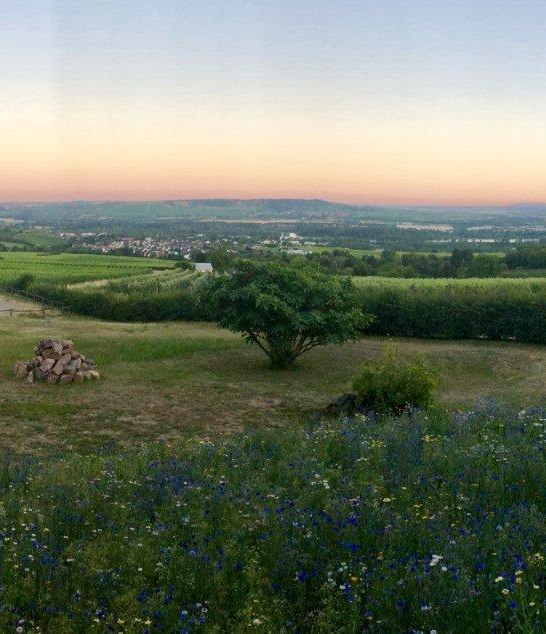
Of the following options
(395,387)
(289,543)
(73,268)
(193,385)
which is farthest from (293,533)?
(73,268)

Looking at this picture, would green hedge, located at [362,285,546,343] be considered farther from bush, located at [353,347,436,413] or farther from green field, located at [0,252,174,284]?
green field, located at [0,252,174,284]

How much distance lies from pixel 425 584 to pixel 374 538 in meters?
0.93

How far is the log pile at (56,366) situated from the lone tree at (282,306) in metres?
4.90

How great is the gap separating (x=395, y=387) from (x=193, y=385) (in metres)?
7.19

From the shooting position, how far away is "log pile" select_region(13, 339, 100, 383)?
19391 mm

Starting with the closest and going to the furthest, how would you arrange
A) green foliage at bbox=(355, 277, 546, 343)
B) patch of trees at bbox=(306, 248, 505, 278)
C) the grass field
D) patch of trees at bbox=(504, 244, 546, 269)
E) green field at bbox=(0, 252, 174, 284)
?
1. the grass field
2. green foliage at bbox=(355, 277, 546, 343)
3. green field at bbox=(0, 252, 174, 284)
4. patch of trees at bbox=(306, 248, 505, 278)
5. patch of trees at bbox=(504, 244, 546, 269)

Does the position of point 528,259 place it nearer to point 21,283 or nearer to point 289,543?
point 21,283

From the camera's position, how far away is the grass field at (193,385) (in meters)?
15.1

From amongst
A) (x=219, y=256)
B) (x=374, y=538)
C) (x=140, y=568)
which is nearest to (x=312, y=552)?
(x=374, y=538)

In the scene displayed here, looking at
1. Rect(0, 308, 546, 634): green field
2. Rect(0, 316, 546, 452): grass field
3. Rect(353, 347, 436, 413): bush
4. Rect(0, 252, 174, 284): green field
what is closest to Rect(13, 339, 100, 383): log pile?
Rect(0, 316, 546, 452): grass field

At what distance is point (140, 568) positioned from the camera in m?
4.82

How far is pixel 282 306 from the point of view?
20938mm

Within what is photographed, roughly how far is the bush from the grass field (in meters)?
2.21

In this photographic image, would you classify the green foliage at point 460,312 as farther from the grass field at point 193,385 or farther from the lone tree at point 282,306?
the lone tree at point 282,306
